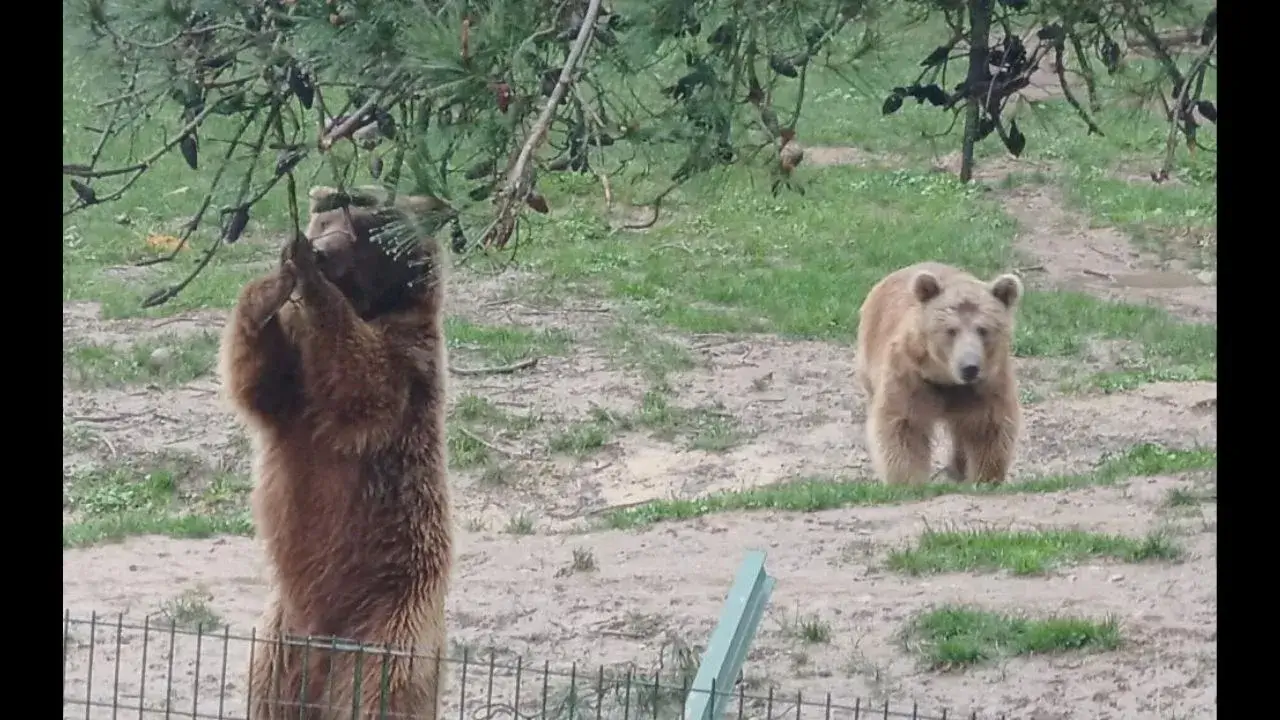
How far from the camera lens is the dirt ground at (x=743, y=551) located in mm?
5883

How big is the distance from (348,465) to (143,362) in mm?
4238

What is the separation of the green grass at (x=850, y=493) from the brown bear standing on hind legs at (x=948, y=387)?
0.86 ft

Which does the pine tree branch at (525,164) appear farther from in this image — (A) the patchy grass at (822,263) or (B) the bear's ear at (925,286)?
(A) the patchy grass at (822,263)

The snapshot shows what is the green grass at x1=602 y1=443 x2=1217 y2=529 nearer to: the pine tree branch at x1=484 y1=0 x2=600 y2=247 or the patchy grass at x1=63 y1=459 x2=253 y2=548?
the patchy grass at x1=63 y1=459 x2=253 y2=548

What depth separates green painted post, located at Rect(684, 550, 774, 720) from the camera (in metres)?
3.71

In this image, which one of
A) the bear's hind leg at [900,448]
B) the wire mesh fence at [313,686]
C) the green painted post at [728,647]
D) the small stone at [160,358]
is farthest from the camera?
the small stone at [160,358]

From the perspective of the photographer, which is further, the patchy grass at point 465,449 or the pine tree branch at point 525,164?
the patchy grass at point 465,449

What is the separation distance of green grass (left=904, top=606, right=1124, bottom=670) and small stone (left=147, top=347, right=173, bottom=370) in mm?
4738

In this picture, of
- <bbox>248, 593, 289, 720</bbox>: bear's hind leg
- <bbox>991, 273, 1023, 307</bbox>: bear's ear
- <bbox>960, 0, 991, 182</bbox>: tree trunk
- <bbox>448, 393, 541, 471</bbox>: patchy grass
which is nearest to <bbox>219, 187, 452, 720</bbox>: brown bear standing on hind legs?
<bbox>248, 593, 289, 720</bbox>: bear's hind leg

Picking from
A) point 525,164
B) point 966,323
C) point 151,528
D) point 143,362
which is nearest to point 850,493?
point 966,323

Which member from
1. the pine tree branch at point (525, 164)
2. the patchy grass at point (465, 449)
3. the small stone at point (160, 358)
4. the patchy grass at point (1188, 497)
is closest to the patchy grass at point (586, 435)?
the patchy grass at point (465, 449)

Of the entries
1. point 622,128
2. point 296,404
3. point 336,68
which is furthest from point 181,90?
point 296,404

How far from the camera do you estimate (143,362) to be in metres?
9.38
